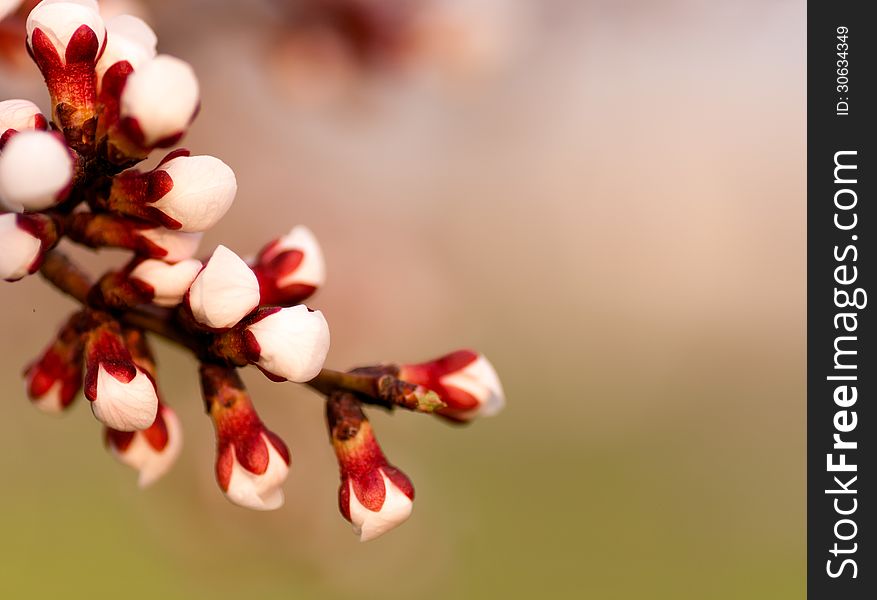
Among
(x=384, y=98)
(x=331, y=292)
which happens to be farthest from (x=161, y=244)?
(x=331, y=292)

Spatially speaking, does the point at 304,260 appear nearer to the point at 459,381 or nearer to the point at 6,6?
the point at 459,381

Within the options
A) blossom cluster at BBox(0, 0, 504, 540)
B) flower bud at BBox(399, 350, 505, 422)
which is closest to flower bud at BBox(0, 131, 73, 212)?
blossom cluster at BBox(0, 0, 504, 540)

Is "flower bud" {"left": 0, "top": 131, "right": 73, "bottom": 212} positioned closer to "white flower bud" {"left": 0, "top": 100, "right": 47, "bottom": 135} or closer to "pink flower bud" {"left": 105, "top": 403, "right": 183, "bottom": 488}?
"white flower bud" {"left": 0, "top": 100, "right": 47, "bottom": 135}

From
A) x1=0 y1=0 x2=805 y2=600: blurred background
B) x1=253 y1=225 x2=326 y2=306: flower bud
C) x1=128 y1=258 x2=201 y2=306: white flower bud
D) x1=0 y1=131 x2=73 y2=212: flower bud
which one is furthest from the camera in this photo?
x1=0 y1=0 x2=805 y2=600: blurred background

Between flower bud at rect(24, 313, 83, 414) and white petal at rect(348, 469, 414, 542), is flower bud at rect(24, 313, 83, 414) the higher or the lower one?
the higher one

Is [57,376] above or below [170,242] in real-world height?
below

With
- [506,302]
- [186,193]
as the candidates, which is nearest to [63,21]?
[186,193]
